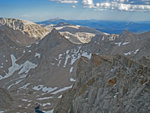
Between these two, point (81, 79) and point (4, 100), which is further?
point (4, 100)

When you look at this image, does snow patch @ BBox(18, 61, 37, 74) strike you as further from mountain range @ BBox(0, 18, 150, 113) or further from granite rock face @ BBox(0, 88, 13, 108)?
granite rock face @ BBox(0, 88, 13, 108)

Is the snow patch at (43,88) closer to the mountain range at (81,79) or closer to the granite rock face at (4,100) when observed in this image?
the mountain range at (81,79)

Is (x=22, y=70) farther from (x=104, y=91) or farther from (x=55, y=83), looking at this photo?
(x=104, y=91)

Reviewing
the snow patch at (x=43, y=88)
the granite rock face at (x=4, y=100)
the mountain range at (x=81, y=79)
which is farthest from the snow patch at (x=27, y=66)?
the granite rock face at (x=4, y=100)

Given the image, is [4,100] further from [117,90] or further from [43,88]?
[117,90]

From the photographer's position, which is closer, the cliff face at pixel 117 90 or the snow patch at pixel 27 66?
the cliff face at pixel 117 90

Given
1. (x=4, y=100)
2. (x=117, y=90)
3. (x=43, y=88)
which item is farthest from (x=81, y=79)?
(x=43, y=88)

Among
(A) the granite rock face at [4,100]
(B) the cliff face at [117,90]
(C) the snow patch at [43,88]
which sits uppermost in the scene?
(B) the cliff face at [117,90]

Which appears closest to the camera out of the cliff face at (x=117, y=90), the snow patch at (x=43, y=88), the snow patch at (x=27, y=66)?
the cliff face at (x=117, y=90)

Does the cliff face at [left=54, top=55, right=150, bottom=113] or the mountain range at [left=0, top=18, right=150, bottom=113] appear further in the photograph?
the mountain range at [left=0, top=18, right=150, bottom=113]

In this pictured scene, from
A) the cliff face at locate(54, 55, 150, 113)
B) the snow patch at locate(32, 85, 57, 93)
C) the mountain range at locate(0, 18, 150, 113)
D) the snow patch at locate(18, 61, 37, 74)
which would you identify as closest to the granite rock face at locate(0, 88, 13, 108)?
the mountain range at locate(0, 18, 150, 113)
